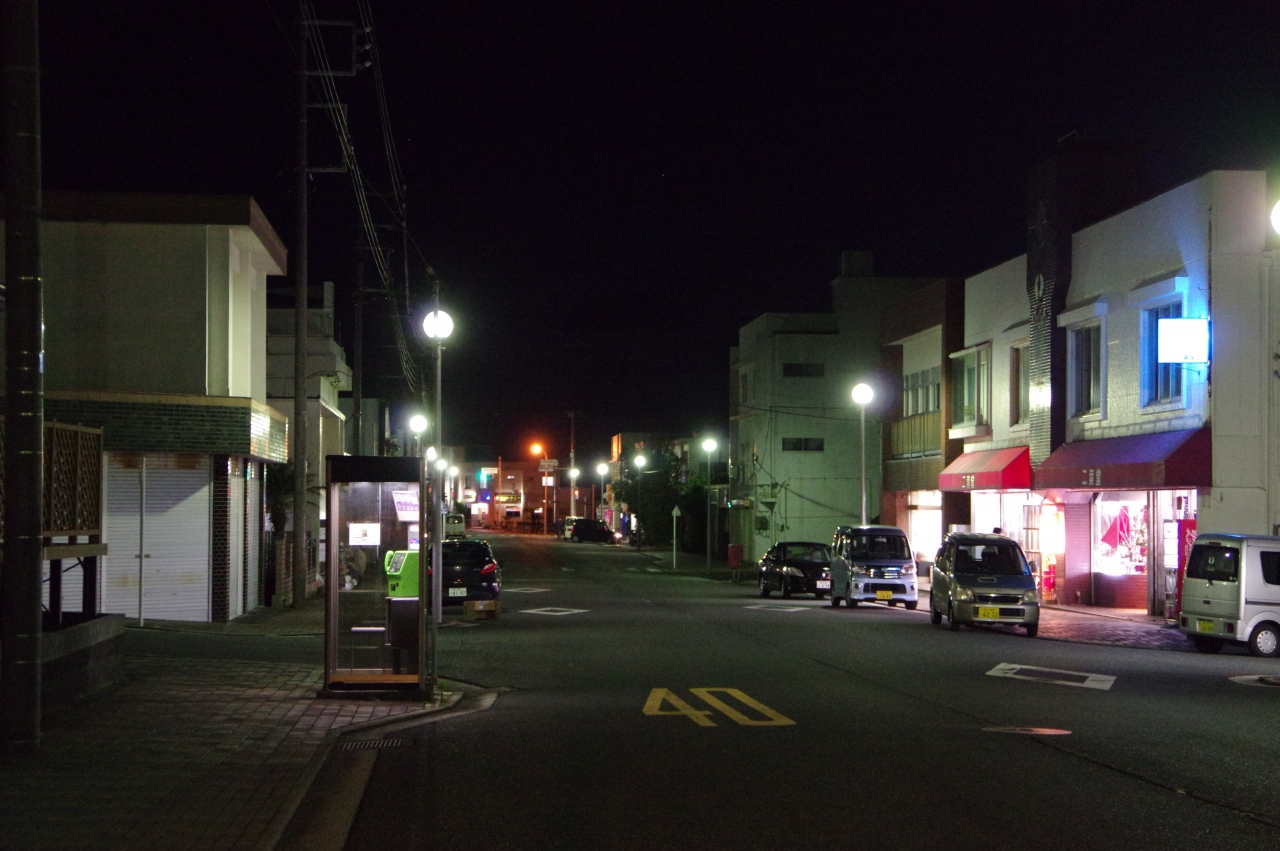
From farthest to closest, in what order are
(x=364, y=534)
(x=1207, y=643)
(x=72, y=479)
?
(x=1207, y=643) → (x=364, y=534) → (x=72, y=479)

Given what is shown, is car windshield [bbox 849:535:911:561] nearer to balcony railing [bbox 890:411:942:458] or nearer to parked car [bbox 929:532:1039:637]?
parked car [bbox 929:532:1039:637]

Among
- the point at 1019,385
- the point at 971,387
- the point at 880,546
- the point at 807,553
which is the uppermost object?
the point at 971,387

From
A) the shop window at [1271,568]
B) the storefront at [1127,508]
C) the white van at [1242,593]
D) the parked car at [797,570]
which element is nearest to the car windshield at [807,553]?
the parked car at [797,570]

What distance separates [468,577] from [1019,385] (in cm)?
1744

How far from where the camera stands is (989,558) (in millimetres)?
25531

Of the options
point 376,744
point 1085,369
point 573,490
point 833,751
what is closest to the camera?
point 833,751

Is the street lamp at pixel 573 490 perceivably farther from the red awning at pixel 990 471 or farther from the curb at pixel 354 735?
the curb at pixel 354 735

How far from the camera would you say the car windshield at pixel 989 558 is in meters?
25.3

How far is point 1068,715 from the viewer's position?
13.6 meters

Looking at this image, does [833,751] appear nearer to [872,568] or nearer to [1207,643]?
[1207,643]

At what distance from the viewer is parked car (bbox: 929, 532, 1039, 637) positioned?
79.3 feet

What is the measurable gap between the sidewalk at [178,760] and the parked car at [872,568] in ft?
54.4

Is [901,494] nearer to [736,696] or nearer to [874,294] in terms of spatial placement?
[874,294]

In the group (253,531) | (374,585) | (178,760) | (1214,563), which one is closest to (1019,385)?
(1214,563)
